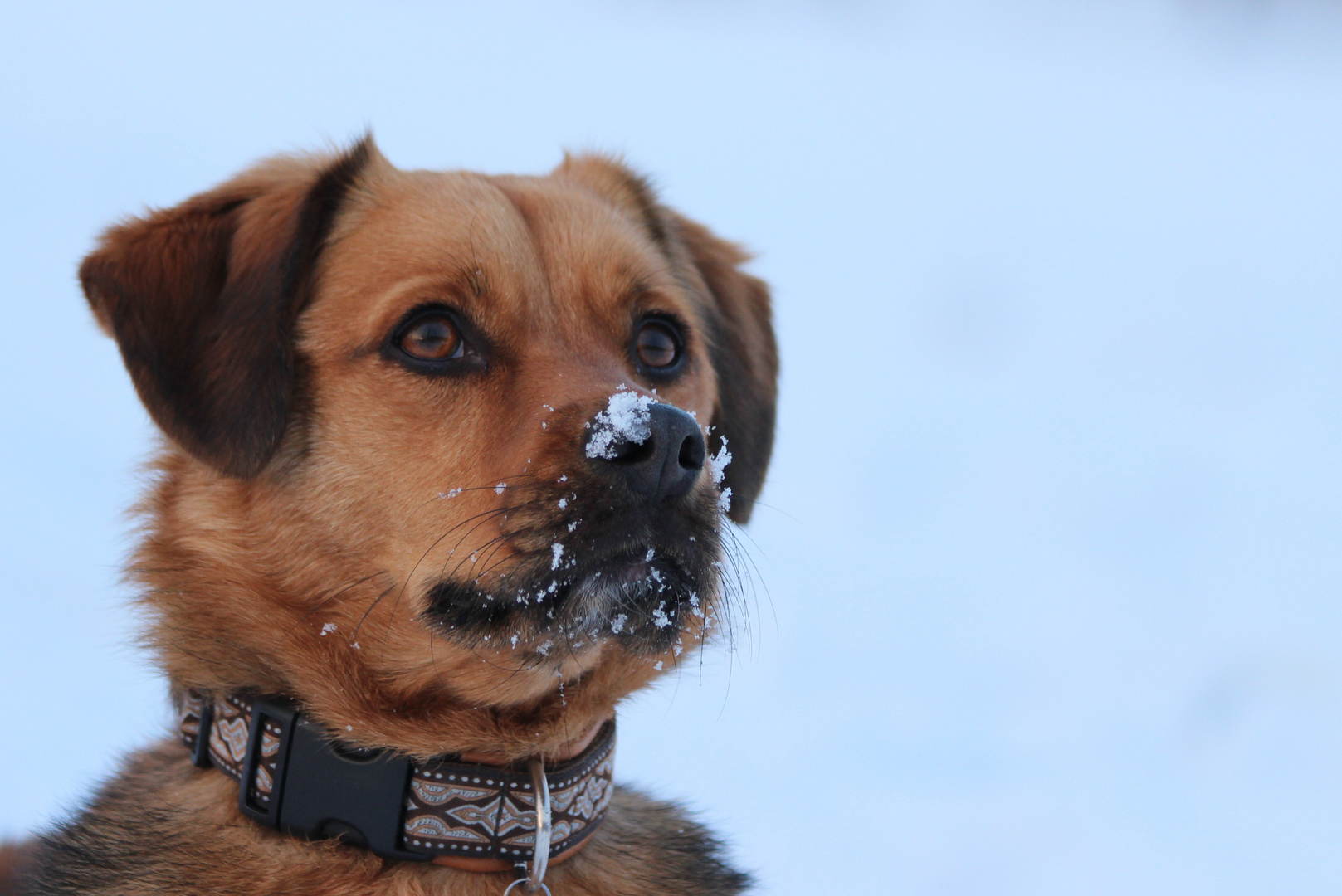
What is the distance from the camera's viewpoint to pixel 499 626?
2611 mm

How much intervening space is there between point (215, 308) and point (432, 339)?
1.82 feet

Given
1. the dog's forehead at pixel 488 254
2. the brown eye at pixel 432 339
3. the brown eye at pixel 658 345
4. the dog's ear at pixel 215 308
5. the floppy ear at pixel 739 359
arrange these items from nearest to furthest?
the dog's ear at pixel 215 308
the brown eye at pixel 432 339
the dog's forehead at pixel 488 254
the brown eye at pixel 658 345
the floppy ear at pixel 739 359

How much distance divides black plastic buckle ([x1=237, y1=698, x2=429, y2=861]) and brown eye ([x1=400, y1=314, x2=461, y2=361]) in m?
0.92

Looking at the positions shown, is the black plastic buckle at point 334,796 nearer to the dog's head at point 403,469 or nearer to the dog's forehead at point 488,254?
A: the dog's head at point 403,469

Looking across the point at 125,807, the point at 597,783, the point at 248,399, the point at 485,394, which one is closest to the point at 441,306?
the point at 485,394

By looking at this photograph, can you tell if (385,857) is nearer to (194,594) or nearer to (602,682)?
(602,682)

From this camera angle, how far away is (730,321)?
4055 mm

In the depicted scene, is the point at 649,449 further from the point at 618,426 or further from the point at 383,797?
the point at 383,797

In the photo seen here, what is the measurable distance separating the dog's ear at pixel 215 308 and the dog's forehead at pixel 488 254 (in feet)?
0.50

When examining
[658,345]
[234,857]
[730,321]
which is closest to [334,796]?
[234,857]

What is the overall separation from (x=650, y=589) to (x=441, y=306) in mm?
929

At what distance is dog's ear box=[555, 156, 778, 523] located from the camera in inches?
148

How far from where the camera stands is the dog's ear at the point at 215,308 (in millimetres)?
2777

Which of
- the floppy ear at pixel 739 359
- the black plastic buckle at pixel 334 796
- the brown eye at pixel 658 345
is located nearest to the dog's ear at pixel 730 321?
the floppy ear at pixel 739 359
